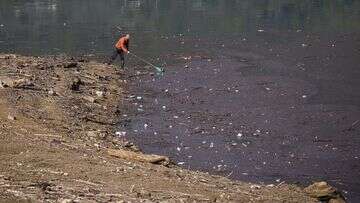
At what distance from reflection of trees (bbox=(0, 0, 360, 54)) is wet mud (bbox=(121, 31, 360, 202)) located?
902cm

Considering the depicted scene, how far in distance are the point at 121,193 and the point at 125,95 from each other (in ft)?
39.1

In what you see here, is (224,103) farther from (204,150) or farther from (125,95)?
(204,150)

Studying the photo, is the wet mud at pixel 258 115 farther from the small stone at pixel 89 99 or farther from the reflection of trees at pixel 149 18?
the reflection of trees at pixel 149 18

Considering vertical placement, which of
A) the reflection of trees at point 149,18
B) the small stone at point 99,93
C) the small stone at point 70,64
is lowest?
the reflection of trees at point 149,18

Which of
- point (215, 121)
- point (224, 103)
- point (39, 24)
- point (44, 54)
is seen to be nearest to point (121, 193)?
point (215, 121)

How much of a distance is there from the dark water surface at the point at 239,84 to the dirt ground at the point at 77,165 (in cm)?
133

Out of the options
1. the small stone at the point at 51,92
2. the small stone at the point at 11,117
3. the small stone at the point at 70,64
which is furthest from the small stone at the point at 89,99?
the small stone at the point at 70,64

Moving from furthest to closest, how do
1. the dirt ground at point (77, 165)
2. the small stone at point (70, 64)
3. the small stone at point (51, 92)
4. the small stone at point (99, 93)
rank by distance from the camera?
the small stone at point (70, 64), the small stone at point (99, 93), the small stone at point (51, 92), the dirt ground at point (77, 165)

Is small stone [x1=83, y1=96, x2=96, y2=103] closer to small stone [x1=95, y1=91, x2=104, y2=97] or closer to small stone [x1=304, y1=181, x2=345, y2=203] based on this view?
small stone [x1=95, y1=91, x2=104, y2=97]

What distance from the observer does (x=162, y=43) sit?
109 feet

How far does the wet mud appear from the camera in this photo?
13.6m

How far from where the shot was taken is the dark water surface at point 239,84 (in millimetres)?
14195

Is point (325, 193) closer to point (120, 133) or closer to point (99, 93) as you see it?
point (120, 133)

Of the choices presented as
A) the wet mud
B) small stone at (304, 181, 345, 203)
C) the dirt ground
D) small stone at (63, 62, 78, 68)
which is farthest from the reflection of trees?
small stone at (304, 181, 345, 203)
